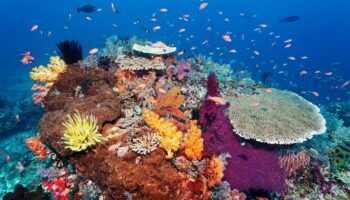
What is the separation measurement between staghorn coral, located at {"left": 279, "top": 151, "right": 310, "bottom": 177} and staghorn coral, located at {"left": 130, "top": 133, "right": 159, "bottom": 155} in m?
3.55

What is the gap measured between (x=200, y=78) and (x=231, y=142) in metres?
3.32

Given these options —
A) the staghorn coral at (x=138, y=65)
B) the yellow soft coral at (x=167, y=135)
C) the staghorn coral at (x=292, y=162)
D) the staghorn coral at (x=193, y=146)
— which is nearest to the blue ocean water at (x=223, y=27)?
the staghorn coral at (x=138, y=65)

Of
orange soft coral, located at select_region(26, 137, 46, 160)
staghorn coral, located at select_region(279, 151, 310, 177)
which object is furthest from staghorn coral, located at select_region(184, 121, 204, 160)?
orange soft coral, located at select_region(26, 137, 46, 160)

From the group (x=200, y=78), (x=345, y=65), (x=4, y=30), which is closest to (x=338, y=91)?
(x=345, y=65)

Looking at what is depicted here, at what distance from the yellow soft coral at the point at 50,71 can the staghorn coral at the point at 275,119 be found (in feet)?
17.2

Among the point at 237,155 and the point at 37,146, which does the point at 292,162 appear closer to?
the point at 237,155

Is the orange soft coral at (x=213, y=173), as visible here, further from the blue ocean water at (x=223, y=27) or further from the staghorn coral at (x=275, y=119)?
the blue ocean water at (x=223, y=27)

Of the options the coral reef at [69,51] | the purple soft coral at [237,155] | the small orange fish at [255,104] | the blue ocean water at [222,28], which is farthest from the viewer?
the blue ocean water at [222,28]

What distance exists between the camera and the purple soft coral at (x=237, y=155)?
598 centimetres

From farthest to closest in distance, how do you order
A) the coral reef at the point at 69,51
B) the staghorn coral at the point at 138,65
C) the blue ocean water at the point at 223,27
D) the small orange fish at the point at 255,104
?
the blue ocean water at the point at 223,27
the coral reef at the point at 69,51
the staghorn coral at the point at 138,65
the small orange fish at the point at 255,104

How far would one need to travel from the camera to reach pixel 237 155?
6.18 metres

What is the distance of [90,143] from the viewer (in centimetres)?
481

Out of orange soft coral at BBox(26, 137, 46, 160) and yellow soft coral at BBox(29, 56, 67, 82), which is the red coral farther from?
yellow soft coral at BBox(29, 56, 67, 82)

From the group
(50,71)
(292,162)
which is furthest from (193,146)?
(50,71)
